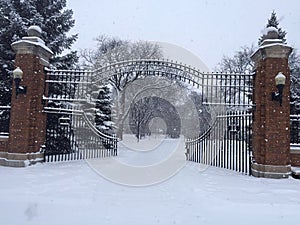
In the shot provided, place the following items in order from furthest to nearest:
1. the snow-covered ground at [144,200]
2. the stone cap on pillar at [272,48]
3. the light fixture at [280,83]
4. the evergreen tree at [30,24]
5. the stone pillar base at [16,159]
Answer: the evergreen tree at [30,24]
the stone pillar base at [16,159]
the stone cap on pillar at [272,48]
the light fixture at [280,83]
the snow-covered ground at [144,200]

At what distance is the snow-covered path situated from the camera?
409cm

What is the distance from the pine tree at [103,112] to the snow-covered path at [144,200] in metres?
9.65

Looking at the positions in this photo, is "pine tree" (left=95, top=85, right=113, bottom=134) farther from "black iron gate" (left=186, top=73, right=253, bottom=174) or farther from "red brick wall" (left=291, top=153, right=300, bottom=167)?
"red brick wall" (left=291, top=153, right=300, bottom=167)

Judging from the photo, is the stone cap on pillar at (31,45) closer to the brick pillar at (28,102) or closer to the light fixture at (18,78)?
the brick pillar at (28,102)

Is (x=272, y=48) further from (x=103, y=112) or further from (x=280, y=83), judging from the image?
(x=103, y=112)

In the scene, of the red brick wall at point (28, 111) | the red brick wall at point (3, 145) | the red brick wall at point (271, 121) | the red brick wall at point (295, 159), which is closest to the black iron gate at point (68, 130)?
the red brick wall at point (28, 111)

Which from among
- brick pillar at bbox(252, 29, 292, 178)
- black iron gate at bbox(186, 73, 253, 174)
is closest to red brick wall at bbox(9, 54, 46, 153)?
black iron gate at bbox(186, 73, 253, 174)

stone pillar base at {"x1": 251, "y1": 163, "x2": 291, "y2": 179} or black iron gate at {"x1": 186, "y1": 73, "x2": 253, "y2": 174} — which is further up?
black iron gate at {"x1": 186, "y1": 73, "x2": 253, "y2": 174}

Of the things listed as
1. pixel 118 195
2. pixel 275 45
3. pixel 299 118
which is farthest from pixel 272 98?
pixel 118 195

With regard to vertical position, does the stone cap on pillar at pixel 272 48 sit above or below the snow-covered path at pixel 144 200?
above

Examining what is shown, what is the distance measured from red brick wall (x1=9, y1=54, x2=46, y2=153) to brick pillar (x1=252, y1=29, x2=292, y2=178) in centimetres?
648

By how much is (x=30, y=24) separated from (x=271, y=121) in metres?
11.0

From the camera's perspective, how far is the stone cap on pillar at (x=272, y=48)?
7.55 meters

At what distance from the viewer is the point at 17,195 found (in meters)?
5.04
